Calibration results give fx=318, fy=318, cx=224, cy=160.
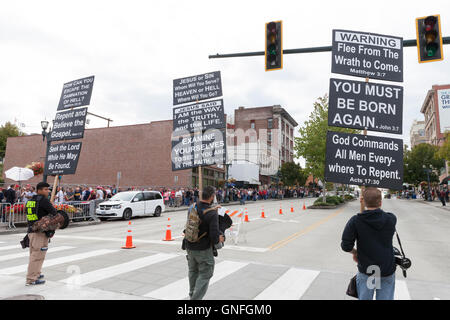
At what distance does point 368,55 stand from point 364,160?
1.91m

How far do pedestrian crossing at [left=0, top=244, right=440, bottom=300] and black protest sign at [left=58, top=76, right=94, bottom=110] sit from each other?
4066 mm

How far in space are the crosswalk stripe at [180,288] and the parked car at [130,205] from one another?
12286mm

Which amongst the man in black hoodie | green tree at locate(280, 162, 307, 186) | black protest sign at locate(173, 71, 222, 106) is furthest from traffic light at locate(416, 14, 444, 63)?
green tree at locate(280, 162, 307, 186)

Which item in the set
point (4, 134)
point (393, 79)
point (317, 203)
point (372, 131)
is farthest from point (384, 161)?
point (4, 134)

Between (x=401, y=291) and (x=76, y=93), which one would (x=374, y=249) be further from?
(x=76, y=93)

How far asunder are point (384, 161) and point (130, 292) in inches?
182

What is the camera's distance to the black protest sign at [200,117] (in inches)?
302

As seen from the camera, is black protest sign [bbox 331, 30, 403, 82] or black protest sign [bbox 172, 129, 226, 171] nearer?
black protest sign [bbox 331, 30, 403, 82]

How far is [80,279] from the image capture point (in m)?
5.96

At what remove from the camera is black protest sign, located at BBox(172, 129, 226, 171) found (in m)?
7.46

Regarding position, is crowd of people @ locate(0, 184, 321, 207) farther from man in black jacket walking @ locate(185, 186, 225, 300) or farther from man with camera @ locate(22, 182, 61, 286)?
man in black jacket walking @ locate(185, 186, 225, 300)
